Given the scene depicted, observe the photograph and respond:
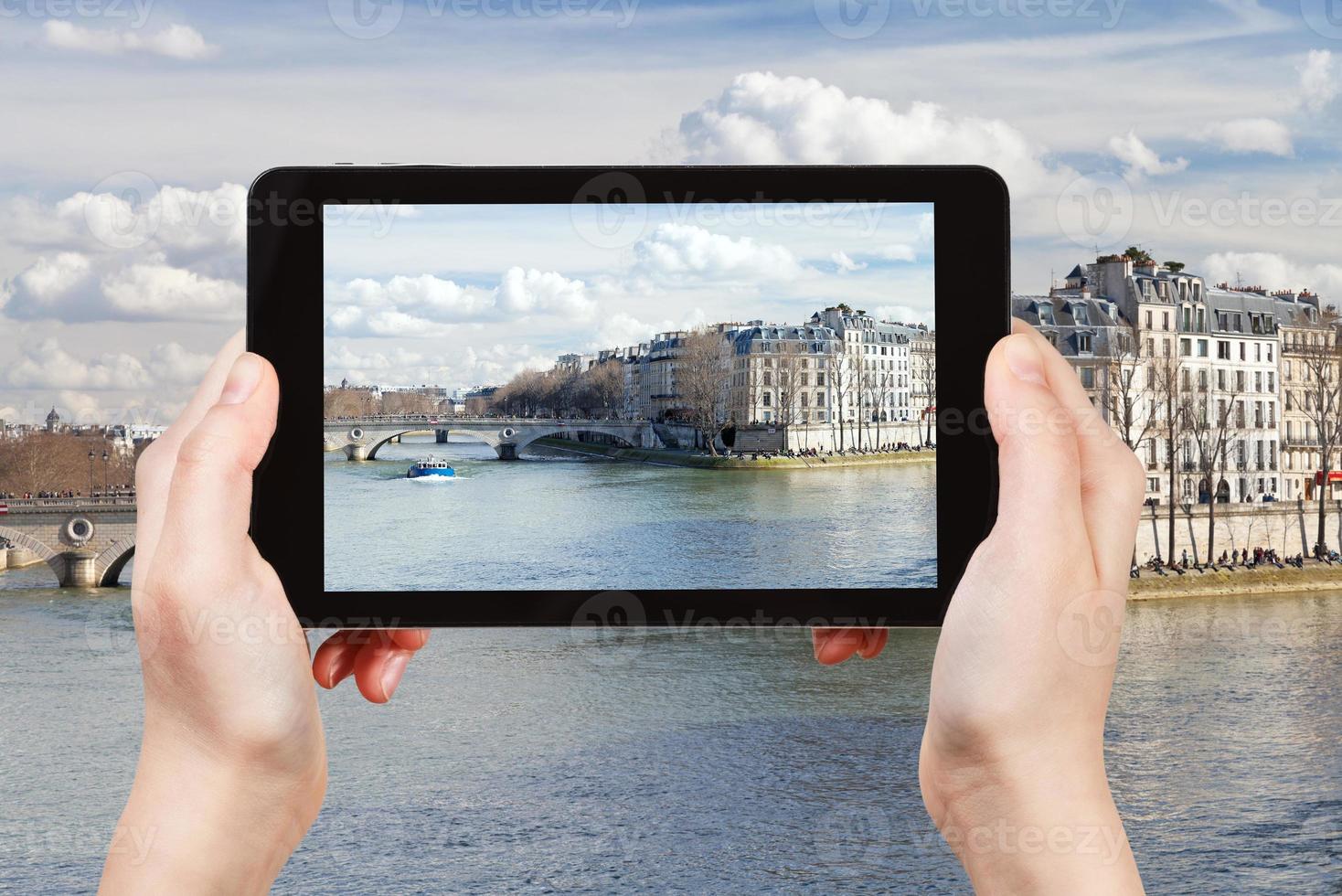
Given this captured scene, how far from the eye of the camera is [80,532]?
2416 cm

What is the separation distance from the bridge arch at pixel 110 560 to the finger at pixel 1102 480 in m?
25.6

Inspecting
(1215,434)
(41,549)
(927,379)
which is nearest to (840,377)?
(927,379)

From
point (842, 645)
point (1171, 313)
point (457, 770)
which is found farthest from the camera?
point (1171, 313)

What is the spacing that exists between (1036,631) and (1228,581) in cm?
2674

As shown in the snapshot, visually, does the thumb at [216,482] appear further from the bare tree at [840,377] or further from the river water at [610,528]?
the bare tree at [840,377]

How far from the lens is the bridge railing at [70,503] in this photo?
23953 mm

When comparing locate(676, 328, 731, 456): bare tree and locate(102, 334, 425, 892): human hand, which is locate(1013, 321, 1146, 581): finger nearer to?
locate(102, 334, 425, 892): human hand

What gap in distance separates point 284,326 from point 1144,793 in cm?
1939

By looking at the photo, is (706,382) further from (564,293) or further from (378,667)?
(378,667)

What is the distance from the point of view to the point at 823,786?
18.8 m

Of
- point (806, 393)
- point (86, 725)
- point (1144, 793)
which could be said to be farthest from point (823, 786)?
point (806, 393)

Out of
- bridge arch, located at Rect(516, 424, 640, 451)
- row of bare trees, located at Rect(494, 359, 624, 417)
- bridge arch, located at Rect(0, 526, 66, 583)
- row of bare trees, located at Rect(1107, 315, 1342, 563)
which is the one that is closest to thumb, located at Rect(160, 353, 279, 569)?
row of bare trees, located at Rect(494, 359, 624, 417)

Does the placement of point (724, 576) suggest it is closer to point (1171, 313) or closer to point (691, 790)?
point (691, 790)

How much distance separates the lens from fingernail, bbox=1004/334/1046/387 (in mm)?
1118
